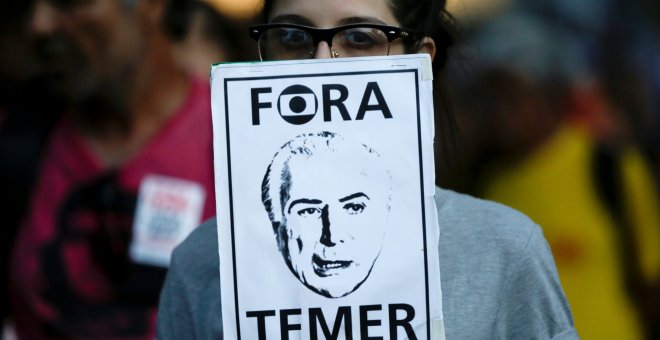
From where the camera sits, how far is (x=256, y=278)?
1.84 m

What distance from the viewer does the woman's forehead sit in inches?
80.9

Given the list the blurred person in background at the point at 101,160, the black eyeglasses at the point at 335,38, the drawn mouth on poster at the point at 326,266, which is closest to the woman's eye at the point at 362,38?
the black eyeglasses at the point at 335,38

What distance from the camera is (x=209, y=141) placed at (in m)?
3.57

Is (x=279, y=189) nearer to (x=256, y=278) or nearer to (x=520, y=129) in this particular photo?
(x=256, y=278)

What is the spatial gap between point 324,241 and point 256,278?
127 mm

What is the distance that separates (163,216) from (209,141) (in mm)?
309

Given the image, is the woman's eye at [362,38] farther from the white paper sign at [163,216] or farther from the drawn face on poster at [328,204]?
the white paper sign at [163,216]

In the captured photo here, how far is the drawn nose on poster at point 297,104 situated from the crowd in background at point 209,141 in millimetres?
460

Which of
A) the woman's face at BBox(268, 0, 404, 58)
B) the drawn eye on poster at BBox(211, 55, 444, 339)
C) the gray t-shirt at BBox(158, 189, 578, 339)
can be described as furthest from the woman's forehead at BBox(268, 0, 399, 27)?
the gray t-shirt at BBox(158, 189, 578, 339)

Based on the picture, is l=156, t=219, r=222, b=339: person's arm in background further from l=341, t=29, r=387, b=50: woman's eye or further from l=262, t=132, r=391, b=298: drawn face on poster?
Result: l=341, t=29, r=387, b=50: woman's eye

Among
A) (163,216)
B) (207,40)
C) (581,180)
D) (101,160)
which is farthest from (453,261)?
(207,40)

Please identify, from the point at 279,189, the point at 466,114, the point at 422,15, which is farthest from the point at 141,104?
the point at 279,189

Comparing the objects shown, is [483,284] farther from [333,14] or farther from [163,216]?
[163,216]

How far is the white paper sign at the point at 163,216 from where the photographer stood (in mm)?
3385
